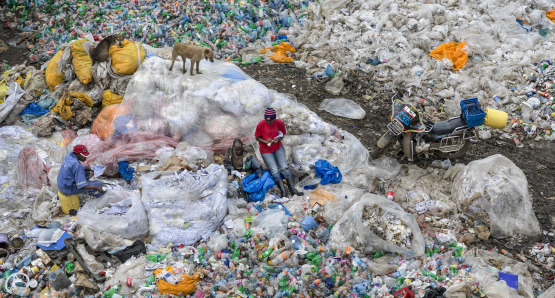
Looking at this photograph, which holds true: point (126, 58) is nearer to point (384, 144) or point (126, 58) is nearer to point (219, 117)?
point (219, 117)

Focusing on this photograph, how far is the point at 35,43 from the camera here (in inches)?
384

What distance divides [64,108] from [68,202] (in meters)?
1.97

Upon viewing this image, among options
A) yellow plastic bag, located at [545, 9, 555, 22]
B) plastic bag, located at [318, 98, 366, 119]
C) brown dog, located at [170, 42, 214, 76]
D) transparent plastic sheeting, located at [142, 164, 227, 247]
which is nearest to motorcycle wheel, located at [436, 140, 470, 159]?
plastic bag, located at [318, 98, 366, 119]

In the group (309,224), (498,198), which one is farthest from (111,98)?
(498,198)

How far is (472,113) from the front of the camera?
5.57 metres

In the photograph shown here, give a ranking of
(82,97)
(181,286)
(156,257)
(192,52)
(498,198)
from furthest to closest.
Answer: (82,97), (192,52), (498,198), (156,257), (181,286)

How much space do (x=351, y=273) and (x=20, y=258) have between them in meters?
3.27

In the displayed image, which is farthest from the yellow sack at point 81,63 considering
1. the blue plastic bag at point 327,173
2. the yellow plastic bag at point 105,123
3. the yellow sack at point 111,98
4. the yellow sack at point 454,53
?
the yellow sack at point 454,53

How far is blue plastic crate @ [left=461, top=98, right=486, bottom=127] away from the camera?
5.54 m

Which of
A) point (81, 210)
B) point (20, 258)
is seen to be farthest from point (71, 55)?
point (20, 258)

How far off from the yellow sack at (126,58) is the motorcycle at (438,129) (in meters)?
3.67

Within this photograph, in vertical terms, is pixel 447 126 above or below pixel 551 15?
below

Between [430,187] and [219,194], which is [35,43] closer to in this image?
[219,194]

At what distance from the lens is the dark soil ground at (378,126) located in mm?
5316
